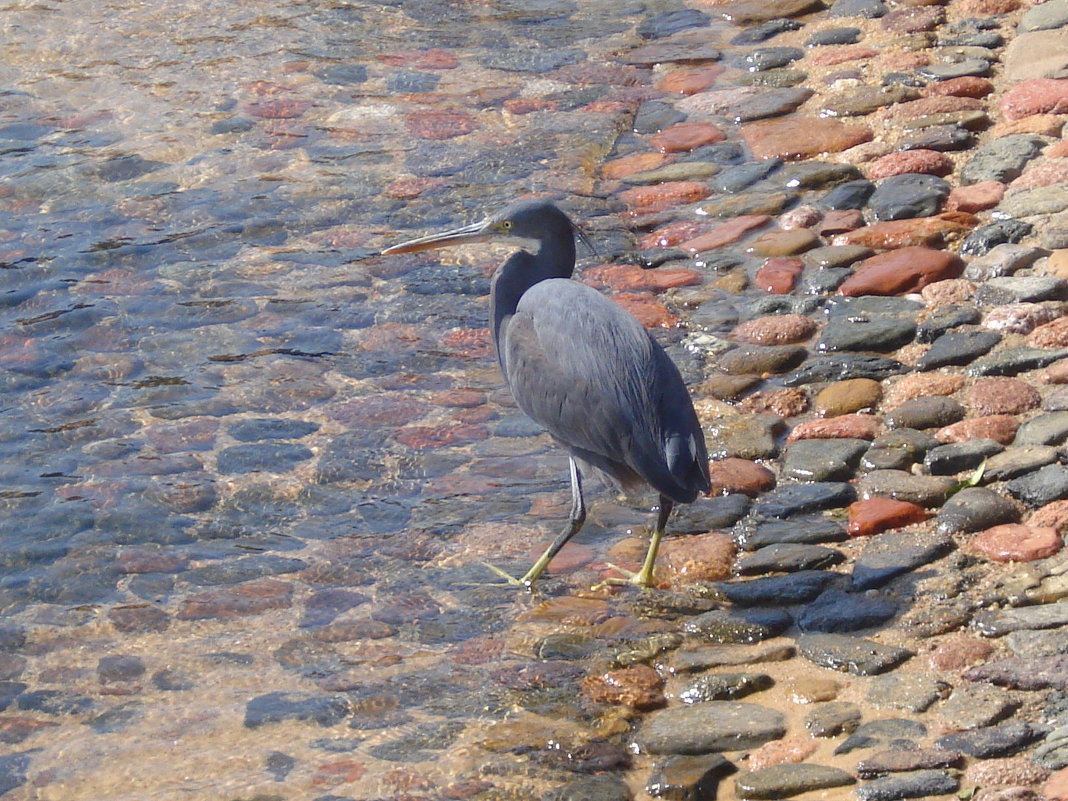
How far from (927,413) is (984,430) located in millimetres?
241

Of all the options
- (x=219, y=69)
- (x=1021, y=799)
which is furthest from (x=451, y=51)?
(x=1021, y=799)

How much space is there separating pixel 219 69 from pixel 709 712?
256 inches

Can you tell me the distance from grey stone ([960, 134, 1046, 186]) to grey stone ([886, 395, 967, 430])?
168 centimetres

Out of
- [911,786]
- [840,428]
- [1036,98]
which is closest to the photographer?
[911,786]

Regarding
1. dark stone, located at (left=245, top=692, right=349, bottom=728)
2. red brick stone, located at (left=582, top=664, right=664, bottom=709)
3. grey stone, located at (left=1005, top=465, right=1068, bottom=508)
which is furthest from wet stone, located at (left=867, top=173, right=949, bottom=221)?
dark stone, located at (left=245, top=692, right=349, bottom=728)

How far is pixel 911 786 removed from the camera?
3.42m

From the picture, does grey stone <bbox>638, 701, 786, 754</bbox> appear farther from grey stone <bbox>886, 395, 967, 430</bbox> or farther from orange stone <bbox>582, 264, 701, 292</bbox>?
orange stone <bbox>582, 264, 701, 292</bbox>

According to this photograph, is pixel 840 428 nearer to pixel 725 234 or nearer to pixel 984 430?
pixel 984 430

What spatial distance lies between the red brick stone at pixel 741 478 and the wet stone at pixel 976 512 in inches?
25.9

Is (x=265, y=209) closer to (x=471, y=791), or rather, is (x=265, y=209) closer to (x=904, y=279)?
(x=904, y=279)

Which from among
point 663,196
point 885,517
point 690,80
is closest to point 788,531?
point 885,517

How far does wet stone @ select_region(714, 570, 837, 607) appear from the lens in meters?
4.44

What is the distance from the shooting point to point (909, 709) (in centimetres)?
378

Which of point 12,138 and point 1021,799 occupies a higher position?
point 12,138
